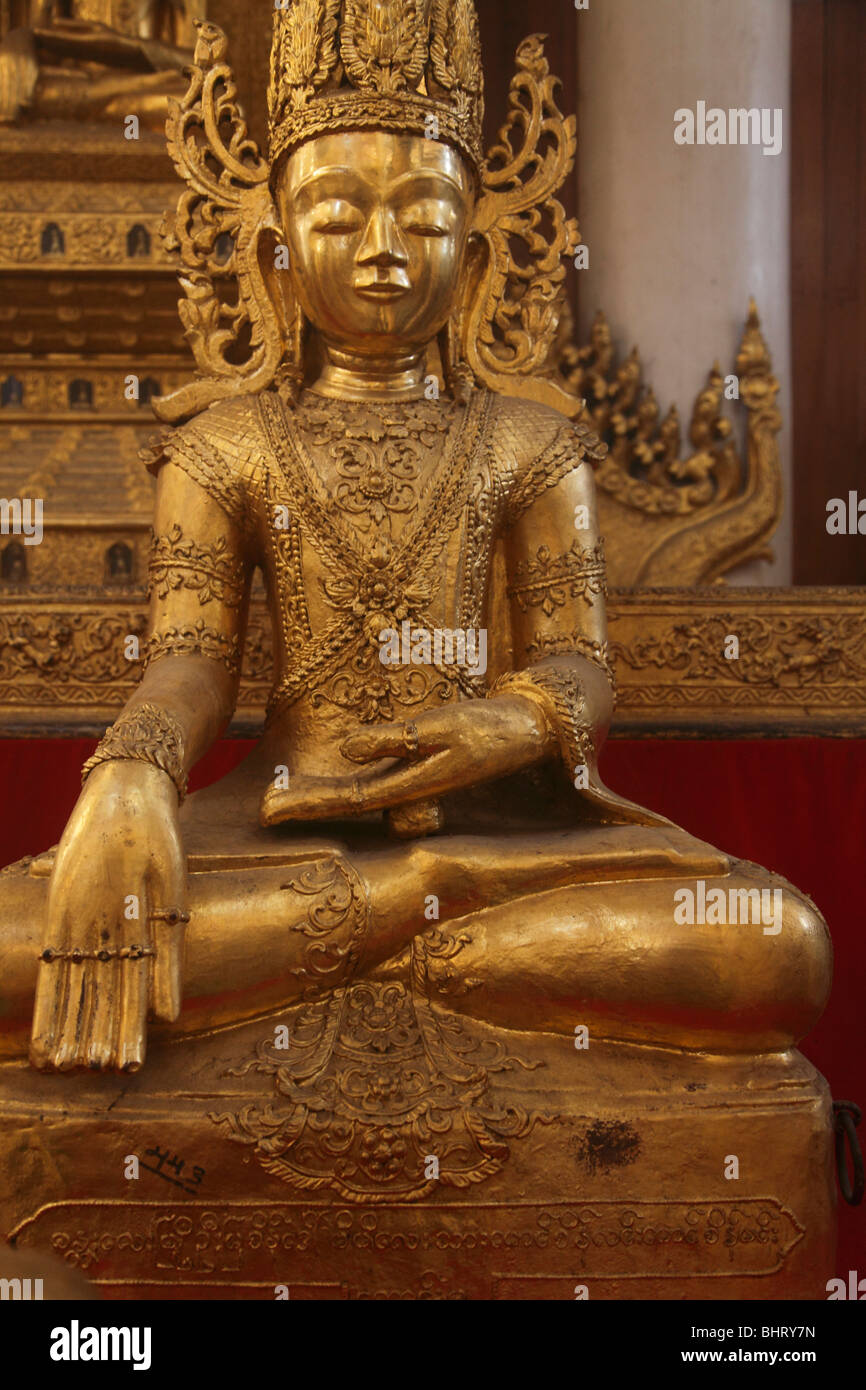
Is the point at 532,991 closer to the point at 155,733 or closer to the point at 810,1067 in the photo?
the point at 810,1067

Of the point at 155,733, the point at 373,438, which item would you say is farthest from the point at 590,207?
the point at 155,733

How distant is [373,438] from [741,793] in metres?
1.45

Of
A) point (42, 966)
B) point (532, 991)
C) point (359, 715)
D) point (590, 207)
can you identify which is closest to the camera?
point (42, 966)

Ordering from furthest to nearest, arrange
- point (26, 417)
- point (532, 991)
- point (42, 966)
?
point (26, 417)
point (532, 991)
point (42, 966)

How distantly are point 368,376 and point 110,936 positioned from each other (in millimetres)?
1400

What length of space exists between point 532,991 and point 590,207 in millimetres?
3393

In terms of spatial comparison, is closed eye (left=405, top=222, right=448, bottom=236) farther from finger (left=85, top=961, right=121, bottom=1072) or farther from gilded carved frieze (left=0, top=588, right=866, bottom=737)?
finger (left=85, top=961, right=121, bottom=1072)

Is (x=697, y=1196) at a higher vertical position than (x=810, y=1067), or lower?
lower

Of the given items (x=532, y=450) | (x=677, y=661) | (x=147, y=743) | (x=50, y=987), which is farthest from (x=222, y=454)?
(x=677, y=661)

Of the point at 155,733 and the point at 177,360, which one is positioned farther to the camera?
the point at 177,360

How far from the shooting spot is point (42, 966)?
2.28 m

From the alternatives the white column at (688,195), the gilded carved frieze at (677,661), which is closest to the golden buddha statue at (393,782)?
the gilded carved frieze at (677,661)

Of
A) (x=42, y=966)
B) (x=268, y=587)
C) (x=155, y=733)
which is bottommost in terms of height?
(x=42, y=966)

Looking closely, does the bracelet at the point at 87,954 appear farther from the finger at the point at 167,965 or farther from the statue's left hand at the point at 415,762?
the statue's left hand at the point at 415,762
